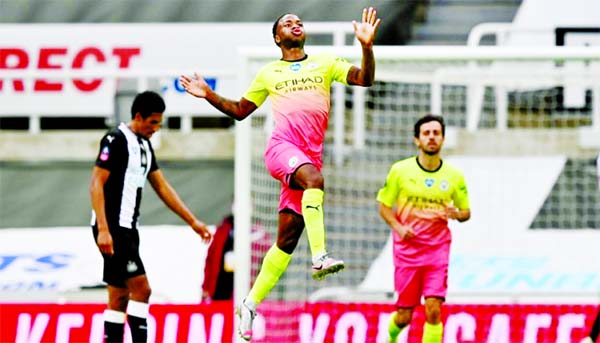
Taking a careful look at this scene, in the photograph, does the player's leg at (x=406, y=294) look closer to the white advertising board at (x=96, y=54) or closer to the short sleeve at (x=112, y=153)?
the short sleeve at (x=112, y=153)

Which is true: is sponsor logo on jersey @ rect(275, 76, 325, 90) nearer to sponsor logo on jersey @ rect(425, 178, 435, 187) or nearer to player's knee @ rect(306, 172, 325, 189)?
player's knee @ rect(306, 172, 325, 189)

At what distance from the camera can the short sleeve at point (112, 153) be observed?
A: 10.0 metres

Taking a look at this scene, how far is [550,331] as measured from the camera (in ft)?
42.9

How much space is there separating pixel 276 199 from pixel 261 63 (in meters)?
1.26

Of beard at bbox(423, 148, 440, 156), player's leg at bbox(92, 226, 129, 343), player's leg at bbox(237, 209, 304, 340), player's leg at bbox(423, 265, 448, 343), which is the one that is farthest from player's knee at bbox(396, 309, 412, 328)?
player's leg at bbox(92, 226, 129, 343)

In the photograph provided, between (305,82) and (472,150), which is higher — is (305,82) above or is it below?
above

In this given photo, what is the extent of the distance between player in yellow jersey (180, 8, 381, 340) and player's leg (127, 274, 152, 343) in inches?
28.1

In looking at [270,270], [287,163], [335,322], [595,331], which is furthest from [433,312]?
[287,163]

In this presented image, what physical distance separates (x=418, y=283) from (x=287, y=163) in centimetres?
234

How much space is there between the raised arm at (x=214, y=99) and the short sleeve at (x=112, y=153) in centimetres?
77

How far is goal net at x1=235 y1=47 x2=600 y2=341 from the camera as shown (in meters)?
14.0

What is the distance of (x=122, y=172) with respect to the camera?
10.1 meters

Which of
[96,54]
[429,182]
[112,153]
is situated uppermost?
[96,54]

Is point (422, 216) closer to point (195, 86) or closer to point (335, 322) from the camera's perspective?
point (335, 322)
